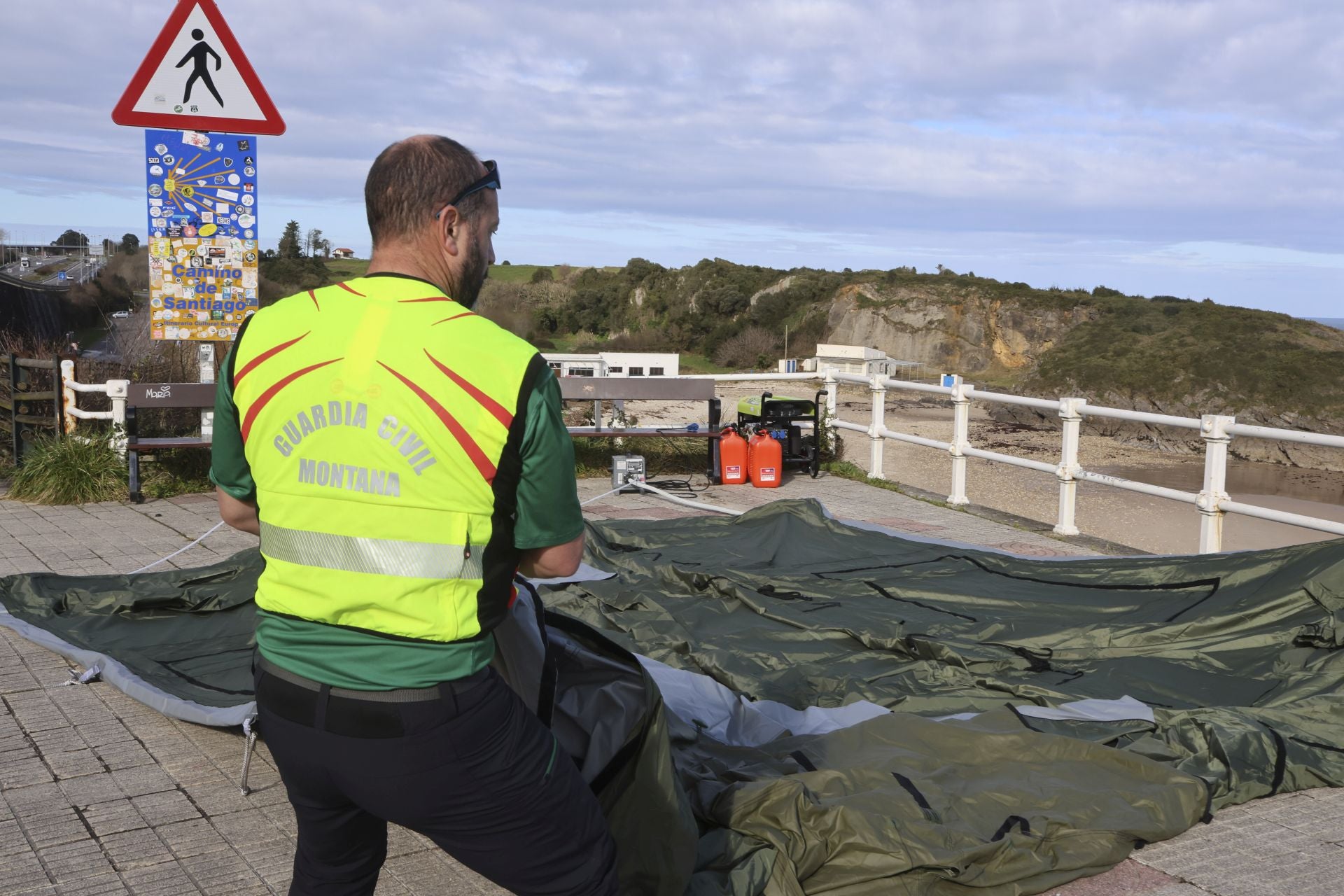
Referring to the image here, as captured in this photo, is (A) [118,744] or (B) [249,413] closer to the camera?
(B) [249,413]

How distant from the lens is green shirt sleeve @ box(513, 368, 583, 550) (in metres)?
1.84

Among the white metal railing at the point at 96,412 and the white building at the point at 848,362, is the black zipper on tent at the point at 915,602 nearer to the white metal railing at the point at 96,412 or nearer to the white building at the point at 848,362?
the white metal railing at the point at 96,412

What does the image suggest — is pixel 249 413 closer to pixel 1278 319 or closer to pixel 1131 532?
pixel 1131 532

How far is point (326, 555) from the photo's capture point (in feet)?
6.08

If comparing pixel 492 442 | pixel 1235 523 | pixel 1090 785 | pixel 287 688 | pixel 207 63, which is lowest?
pixel 1235 523

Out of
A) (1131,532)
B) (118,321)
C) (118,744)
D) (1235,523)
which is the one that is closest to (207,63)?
(118,744)

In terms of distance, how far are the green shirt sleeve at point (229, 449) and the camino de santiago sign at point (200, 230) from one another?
22.0 ft

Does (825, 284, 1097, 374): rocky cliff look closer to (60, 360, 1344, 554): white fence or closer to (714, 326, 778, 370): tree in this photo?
(714, 326, 778, 370): tree

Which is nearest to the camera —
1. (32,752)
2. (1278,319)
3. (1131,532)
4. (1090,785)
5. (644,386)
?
(1090,785)

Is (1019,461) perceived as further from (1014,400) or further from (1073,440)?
(1073,440)

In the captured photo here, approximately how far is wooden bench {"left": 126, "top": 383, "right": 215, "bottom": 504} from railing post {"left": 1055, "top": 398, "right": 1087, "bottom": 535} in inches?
260

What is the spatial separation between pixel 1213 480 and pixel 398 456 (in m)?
6.93

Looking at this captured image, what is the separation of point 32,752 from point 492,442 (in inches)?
124

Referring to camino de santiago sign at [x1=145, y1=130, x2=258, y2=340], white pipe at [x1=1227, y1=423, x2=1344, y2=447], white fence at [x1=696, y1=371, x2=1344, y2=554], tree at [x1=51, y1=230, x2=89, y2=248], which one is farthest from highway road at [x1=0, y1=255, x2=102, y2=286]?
white pipe at [x1=1227, y1=423, x2=1344, y2=447]
